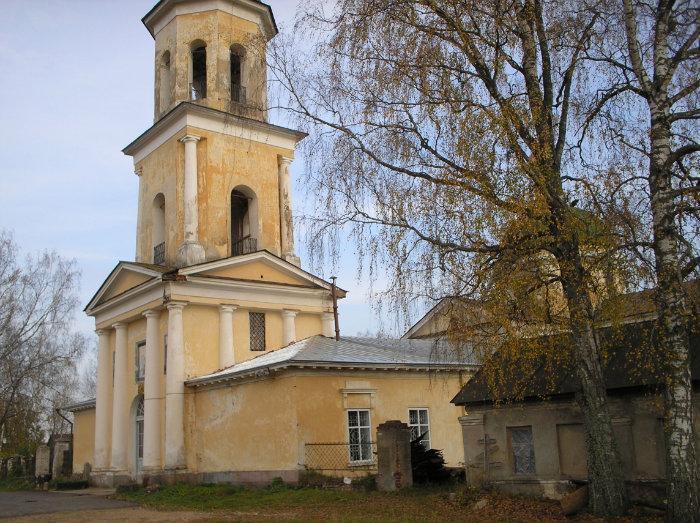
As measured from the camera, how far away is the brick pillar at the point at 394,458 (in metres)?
17.2

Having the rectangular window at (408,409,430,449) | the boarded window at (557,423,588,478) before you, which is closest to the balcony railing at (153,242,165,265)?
the rectangular window at (408,409,430,449)

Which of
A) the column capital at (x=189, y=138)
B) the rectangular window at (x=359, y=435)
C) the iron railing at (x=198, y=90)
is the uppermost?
the iron railing at (x=198, y=90)

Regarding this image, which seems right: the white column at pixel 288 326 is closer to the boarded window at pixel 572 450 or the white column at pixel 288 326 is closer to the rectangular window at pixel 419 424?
the rectangular window at pixel 419 424

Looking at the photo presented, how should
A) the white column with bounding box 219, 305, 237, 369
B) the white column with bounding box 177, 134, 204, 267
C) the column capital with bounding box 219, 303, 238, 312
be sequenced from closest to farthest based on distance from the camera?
the white column with bounding box 219, 305, 237, 369 < the column capital with bounding box 219, 303, 238, 312 < the white column with bounding box 177, 134, 204, 267

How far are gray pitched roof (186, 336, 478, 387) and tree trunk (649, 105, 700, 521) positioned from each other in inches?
337

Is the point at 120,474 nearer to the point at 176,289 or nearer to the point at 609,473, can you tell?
the point at 176,289

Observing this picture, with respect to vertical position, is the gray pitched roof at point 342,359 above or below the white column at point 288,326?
below

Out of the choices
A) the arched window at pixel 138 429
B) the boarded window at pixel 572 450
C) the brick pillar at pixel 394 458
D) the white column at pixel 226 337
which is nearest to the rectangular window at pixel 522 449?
the boarded window at pixel 572 450

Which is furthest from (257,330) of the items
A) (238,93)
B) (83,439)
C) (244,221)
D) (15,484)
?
(15,484)

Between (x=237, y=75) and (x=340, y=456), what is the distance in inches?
636

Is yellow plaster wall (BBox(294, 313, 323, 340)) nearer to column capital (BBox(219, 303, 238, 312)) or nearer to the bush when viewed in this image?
column capital (BBox(219, 303, 238, 312))

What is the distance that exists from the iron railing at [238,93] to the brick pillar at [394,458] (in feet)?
50.3

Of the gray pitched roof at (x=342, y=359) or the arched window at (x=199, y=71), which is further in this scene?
the arched window at (x=199, y=71)

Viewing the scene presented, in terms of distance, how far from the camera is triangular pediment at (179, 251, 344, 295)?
81.2 ft
